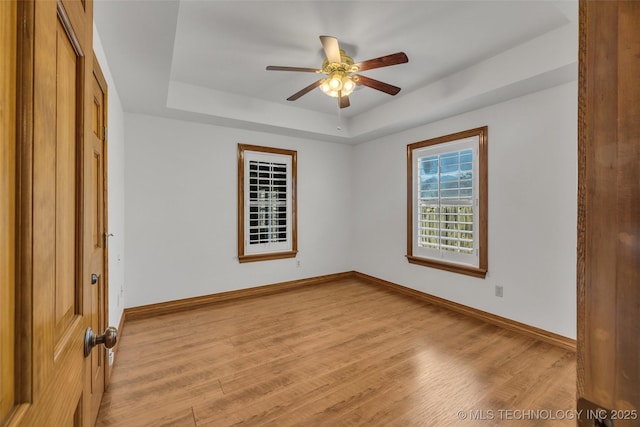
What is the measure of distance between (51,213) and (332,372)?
2.23 meters

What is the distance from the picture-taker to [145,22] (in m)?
1.80

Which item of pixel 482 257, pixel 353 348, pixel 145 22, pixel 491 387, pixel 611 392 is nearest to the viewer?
pixel 611 392

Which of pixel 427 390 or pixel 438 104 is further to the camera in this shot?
pixel 438 104

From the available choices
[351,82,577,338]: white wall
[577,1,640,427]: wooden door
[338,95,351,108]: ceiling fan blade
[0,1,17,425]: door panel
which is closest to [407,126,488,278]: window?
[351,82,577,338]: white wall

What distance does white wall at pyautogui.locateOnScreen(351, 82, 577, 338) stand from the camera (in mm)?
2699

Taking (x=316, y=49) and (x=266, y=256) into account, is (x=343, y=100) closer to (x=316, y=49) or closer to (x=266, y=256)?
(x=316, y=49)

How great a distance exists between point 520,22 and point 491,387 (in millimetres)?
2812

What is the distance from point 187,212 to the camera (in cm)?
379

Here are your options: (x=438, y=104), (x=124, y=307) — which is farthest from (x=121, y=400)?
(x=438, y=104)

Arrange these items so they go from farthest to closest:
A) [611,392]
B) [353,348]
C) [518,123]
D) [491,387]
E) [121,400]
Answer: [518,123], [353,348], [491,387], [121,400], [611,392]

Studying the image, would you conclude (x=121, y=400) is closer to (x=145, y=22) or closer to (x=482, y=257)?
(x=145, y=22)

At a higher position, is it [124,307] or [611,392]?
[611,392]

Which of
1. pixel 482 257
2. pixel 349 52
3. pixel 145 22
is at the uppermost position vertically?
pixel 349 52

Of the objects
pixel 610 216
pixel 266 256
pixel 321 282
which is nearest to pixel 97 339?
pixel 610 216
